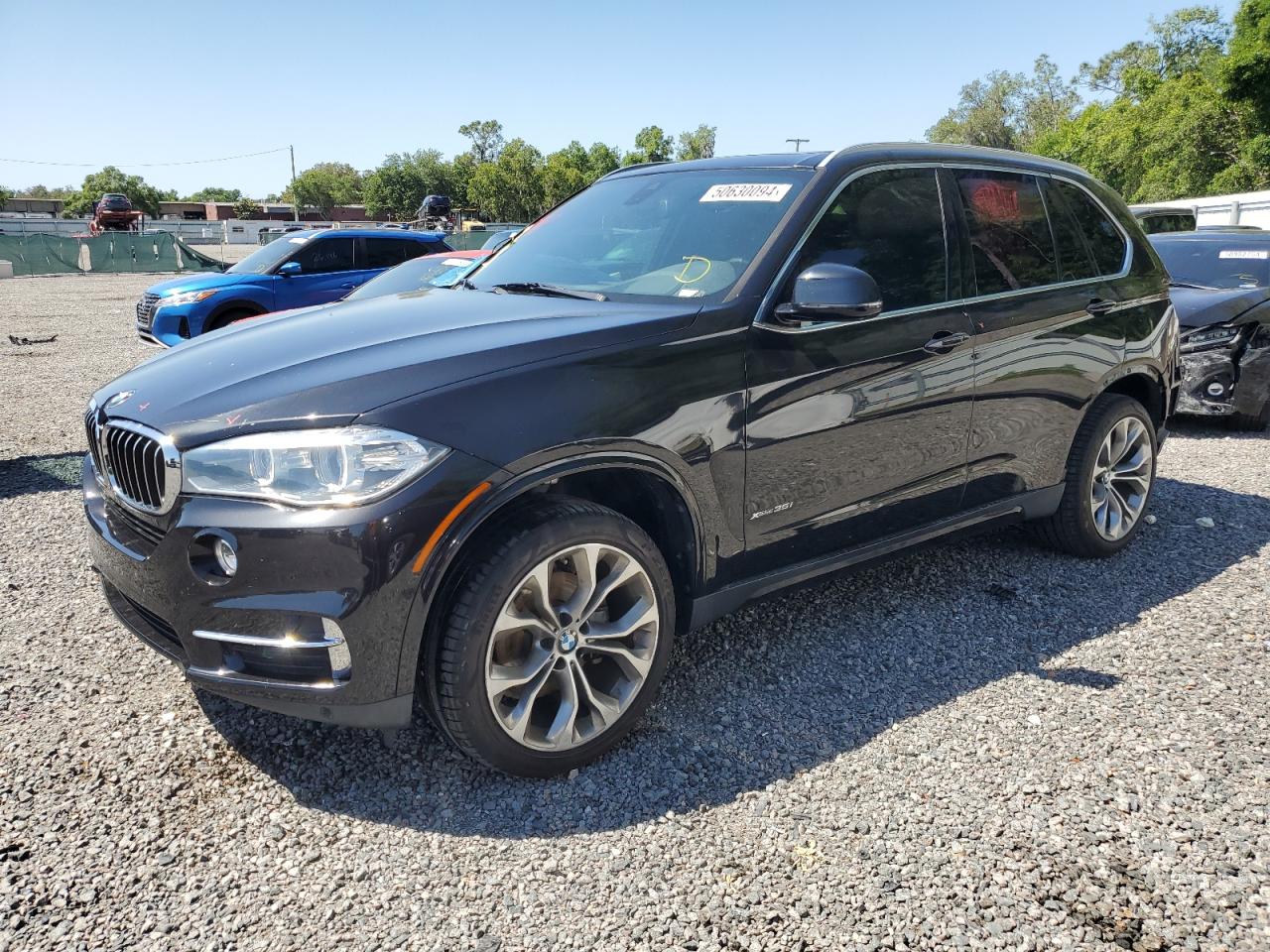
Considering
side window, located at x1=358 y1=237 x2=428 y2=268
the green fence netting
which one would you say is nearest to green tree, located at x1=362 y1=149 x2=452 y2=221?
the green fence netting

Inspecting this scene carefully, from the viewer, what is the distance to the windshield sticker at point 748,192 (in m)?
3.46

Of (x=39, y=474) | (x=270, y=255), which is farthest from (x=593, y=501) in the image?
(x=270, y=255)

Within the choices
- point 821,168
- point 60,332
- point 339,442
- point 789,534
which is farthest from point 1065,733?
point 60,332

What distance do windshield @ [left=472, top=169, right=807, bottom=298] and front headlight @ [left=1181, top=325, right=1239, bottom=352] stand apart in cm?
567

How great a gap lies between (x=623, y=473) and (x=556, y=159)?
330ft

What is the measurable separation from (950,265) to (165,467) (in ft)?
9.50

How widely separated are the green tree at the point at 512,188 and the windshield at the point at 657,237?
274 ft

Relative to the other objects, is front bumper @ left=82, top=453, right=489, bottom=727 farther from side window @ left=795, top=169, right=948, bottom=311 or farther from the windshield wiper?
side window @ left=795, top=169, right=948, bottom=311

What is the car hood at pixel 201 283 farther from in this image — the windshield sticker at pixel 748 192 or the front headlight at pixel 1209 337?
the front headlight at pixel 1209 337

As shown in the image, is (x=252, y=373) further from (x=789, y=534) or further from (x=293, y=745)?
(x=789, y=534)

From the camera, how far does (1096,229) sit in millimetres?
4574

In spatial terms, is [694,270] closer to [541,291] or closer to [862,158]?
[541,291]

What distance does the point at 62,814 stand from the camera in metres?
2.69

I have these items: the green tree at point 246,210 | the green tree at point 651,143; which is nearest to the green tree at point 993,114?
the green tree at point 651,143
